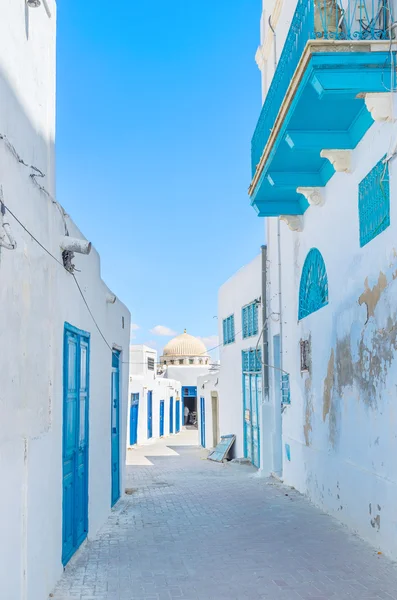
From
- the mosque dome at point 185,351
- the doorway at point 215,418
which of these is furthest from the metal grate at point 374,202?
the mosque dome at point 185,351

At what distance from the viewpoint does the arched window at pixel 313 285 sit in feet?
28.7

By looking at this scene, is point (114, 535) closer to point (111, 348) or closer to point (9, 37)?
point (111, 348)

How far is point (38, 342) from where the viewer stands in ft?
15.7

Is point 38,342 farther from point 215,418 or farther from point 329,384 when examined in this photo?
point 215,418

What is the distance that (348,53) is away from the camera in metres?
5.69

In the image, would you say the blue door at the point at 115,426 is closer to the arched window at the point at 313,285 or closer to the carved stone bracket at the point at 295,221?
the arched window at the point at 313,285

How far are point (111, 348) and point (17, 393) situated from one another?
4860 millimetres

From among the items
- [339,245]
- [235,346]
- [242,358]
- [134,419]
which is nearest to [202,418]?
[134,419]

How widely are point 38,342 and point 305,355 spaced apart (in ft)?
18.6

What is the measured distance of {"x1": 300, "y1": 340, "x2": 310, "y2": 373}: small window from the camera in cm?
948

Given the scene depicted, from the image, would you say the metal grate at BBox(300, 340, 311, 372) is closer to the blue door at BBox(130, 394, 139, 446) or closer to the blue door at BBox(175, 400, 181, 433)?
the blue door at BBox(130, 394, 139, 446)

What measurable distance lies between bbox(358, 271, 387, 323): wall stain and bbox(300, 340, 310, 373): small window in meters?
2.72

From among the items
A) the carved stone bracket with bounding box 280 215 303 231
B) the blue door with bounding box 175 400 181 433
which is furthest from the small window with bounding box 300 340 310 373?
the blue door with bounding box 175 400 181 433

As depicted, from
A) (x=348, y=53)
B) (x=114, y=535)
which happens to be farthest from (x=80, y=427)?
(x=348, y=53)
